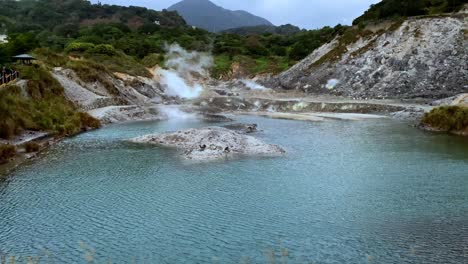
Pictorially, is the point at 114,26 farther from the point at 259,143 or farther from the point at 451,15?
the point at 259,143

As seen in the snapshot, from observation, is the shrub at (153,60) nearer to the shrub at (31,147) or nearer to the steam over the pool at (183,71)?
the steam over the pool at (183,71)

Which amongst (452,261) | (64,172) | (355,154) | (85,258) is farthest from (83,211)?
(355,154)

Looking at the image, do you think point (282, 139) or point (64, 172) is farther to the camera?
point (282, 139)

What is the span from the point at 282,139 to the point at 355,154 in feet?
22.7

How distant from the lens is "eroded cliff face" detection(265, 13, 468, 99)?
61294 mm

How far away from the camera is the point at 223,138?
31734mm

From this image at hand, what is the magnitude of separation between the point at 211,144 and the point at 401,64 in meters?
41.7

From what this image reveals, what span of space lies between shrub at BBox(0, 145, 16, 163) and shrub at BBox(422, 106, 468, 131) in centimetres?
3071

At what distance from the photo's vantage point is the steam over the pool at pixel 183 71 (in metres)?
75.2

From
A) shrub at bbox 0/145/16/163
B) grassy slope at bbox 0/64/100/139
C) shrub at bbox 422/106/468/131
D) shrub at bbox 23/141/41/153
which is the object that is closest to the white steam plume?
grassy slope at bbox 0/64/100/139

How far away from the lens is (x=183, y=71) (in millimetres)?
94250

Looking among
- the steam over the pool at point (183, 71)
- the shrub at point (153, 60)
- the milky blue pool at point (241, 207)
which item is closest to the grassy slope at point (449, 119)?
the milky blue pool at point (241, 207)

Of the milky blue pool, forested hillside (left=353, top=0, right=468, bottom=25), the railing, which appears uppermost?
forested hillside (left=353, top=0, right=468, bottom=25)

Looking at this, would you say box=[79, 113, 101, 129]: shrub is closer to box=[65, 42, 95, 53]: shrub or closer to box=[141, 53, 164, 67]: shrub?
box=[65, 42, 95, 53]: shrub
